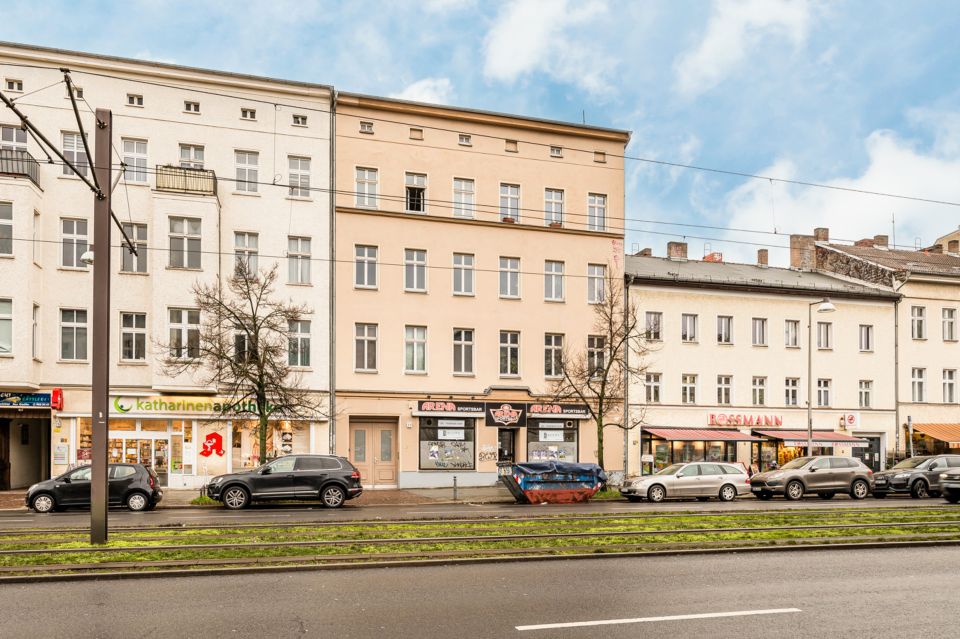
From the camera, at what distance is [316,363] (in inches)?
1277

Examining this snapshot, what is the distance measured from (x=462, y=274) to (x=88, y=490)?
1679 cm

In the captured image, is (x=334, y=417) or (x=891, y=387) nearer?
(x=334, y=417)

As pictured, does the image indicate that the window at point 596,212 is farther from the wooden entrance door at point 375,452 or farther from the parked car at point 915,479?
the parked car at point 915,479

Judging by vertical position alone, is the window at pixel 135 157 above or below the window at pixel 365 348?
above

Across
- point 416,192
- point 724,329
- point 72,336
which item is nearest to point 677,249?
point 724,329

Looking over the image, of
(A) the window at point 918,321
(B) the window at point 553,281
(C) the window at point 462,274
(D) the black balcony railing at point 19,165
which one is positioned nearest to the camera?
(D) the black balcony railing at point 19,165

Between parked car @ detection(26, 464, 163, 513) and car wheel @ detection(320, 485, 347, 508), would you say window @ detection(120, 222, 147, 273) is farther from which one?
Answer: car wheel @ detection(320, 485, 347, 508)

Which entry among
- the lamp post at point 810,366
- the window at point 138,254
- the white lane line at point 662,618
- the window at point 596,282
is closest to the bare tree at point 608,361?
the window at point 596,282

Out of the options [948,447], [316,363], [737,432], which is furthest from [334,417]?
[948,447]

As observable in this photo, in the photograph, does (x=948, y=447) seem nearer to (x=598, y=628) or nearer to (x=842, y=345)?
(x=842, y=345)

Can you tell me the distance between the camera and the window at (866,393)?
131 feet

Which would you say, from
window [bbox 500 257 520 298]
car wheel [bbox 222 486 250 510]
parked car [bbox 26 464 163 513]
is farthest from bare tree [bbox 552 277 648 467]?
parked car [bbox 26 464 163 513]

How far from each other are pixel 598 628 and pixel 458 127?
28987 millimetres

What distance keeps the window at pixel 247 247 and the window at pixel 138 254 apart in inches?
124
